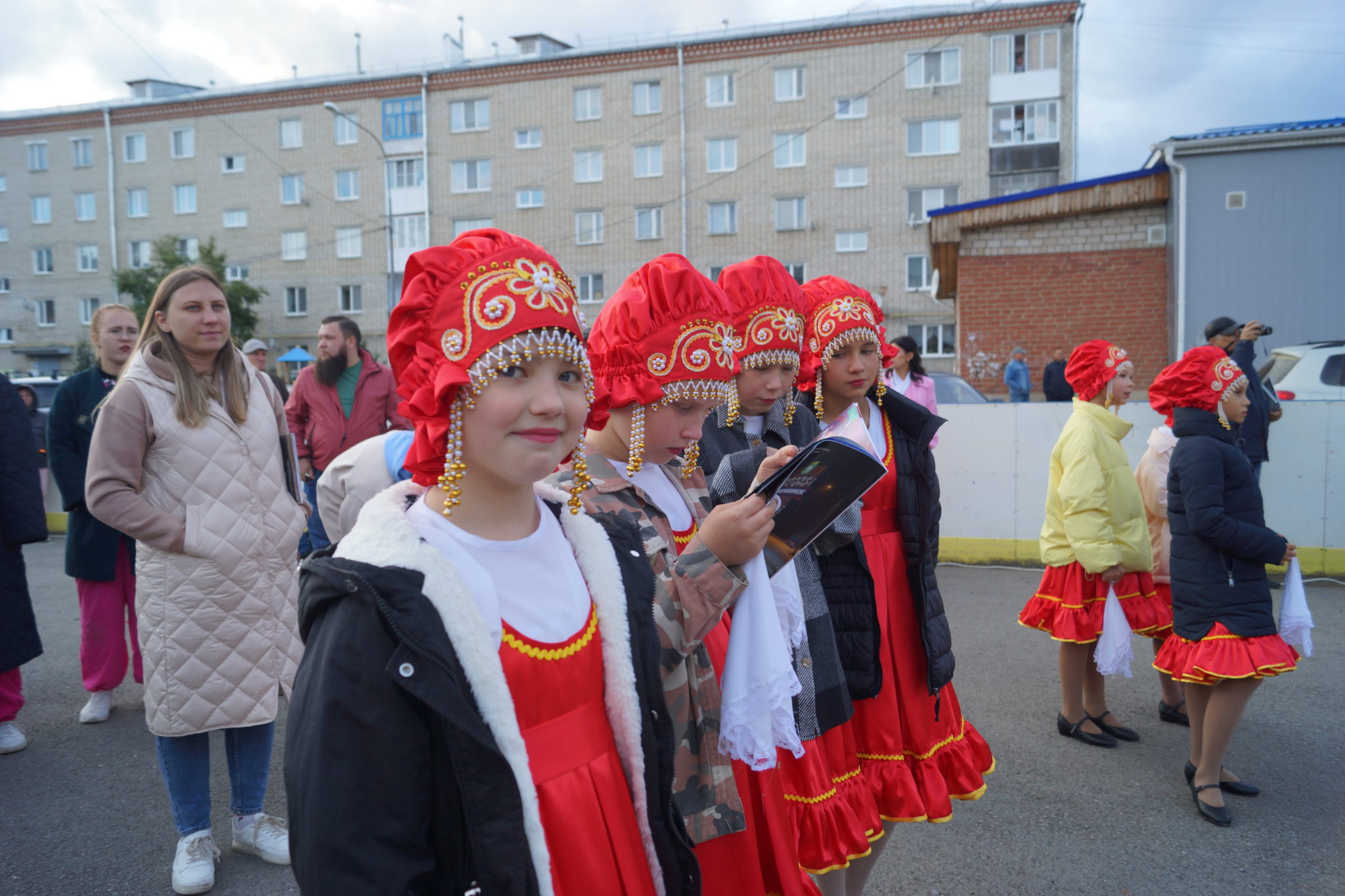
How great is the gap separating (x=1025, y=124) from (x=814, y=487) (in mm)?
35878

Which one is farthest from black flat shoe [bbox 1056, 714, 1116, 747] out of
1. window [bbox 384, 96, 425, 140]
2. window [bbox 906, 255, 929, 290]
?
window [bbox 384, 96, 425, 140]

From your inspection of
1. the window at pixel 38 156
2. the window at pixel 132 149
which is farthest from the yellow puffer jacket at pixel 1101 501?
the window at pixel 38 156

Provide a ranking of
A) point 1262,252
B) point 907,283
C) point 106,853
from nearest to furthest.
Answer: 1. point 106,853
2. point 1262,252
3. point 907,283

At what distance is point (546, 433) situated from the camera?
1.57m

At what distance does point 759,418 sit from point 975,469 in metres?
6.16

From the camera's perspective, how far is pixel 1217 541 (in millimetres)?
3875

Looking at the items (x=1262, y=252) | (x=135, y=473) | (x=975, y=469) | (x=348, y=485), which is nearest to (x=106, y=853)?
(x=135, y=473)

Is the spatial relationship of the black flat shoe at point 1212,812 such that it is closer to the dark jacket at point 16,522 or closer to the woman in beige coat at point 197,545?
the woman in beige coat at point 197,545

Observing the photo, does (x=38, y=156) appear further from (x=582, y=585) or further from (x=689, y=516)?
(x=582, y=585)

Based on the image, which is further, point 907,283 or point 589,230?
point 589,230

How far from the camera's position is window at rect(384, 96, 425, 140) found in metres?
38.9

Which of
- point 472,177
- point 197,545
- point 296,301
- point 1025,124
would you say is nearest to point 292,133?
point 296,301

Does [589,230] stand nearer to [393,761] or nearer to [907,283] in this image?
[907,283]

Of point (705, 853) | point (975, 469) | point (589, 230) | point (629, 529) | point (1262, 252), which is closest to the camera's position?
point (629, 529)
